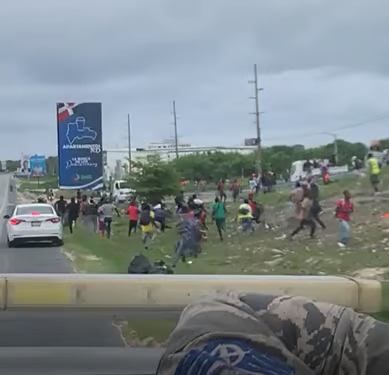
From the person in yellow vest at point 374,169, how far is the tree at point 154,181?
56.0 feet

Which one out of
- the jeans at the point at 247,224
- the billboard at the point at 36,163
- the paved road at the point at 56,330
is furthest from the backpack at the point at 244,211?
the billboard at the point at 36,163

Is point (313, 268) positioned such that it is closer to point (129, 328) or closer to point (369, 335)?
point (129, 328)

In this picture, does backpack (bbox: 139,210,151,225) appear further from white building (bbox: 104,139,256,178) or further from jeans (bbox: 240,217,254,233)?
white building (bbox: 104,139,256,178)

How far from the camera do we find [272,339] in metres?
1.42

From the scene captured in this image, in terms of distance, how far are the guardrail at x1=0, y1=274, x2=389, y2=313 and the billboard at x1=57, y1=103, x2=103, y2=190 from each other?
2934 cm

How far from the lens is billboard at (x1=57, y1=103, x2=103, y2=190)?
1281 inches

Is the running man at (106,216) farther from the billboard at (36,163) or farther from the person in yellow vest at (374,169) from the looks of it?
the billboard at (36,163)

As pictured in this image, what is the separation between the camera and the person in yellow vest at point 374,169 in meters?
28.8

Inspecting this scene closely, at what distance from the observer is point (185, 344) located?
141 centimetres

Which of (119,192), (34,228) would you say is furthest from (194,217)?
(119,192)

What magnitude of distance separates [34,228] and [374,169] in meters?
12.4

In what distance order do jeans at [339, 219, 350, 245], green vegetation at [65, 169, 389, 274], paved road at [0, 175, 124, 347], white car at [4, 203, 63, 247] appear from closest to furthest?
paved road at [0, 175, 124, 347], green vegetation at [65, 169, 389, 274], jeans at [339, 219, 350, 245], white car at [4, 203, 63, 247]

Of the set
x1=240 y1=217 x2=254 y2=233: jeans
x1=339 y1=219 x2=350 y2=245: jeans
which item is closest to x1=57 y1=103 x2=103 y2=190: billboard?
x1=240 y1=217 x2=254 y2=233: jeans

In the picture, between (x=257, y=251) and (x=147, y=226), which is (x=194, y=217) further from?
(x=147, y=226)
